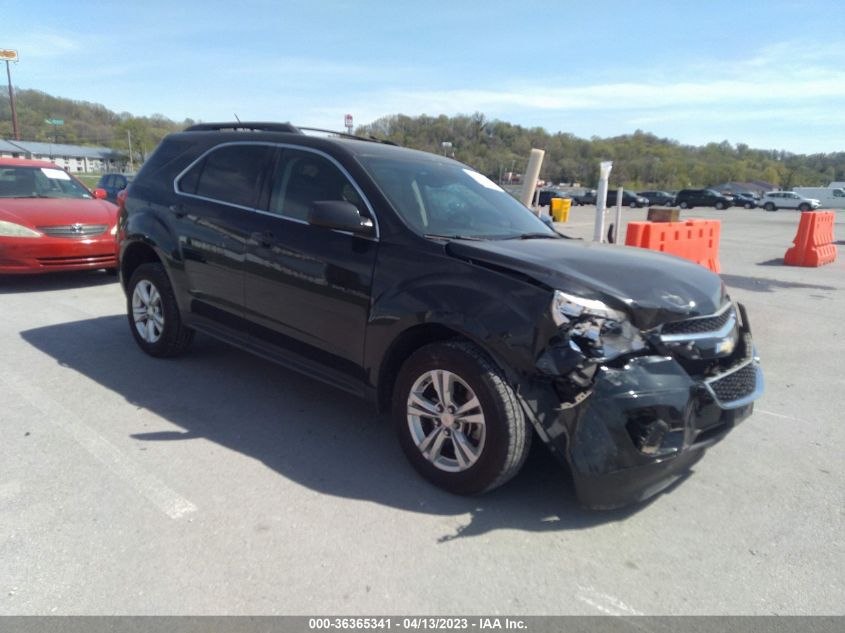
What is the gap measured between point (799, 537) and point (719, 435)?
1.98 ft

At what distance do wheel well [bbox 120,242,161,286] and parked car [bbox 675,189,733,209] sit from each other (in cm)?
5413

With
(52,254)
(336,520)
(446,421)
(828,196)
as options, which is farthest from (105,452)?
(828,196)

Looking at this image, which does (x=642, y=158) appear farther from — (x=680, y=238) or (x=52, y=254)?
(x=52, y=254)

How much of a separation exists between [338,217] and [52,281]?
7437 millimetres

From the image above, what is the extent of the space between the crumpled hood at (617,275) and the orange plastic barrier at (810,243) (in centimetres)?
1110

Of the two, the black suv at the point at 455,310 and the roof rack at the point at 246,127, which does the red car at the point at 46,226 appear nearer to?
the roof rack at the point at 246,127

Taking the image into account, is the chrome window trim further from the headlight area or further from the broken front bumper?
the headlight area

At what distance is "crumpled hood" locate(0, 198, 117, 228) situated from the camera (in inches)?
318

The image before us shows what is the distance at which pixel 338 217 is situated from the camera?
11.5 feet

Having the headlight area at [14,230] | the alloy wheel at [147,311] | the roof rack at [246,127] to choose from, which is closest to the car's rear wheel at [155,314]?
the alloy wheel at [147,311]

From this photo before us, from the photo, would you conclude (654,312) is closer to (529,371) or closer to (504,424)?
(529,371)

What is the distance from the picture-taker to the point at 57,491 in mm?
3248

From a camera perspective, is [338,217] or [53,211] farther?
[53,211]
